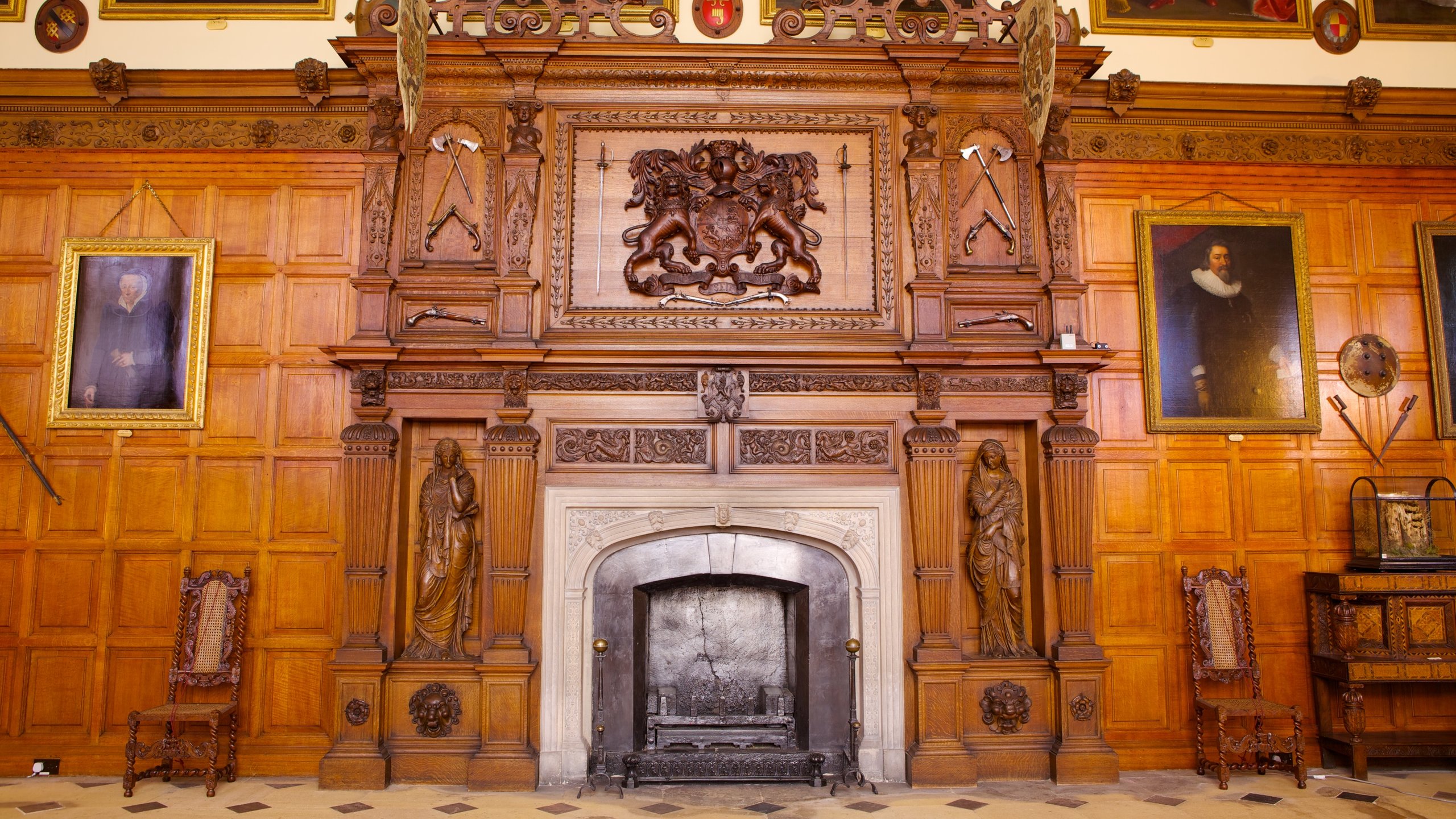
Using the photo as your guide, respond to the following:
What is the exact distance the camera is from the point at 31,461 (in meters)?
5.83

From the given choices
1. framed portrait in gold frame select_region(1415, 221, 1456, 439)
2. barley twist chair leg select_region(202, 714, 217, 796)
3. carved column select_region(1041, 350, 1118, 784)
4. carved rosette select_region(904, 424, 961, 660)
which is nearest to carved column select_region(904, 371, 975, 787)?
carved rosette select_region(904, 424, 961, 660)

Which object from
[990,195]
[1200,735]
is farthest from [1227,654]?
[990,195]

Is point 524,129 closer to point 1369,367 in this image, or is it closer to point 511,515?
point 511,515

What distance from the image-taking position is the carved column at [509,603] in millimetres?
5426

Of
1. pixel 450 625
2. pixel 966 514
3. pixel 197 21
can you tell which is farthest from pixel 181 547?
pixel 966 514

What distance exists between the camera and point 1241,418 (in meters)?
6.10

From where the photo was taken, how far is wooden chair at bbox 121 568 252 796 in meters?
5.32

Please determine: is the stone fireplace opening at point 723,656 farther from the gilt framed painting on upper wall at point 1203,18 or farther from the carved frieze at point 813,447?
the gilt framed painting on upper wall at point 1203,18

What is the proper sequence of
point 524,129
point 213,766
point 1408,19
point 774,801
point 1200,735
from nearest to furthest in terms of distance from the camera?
point 774,801
point 213,766
point 1200,735
point 524,129
point 1408,19

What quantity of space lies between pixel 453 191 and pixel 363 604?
9.21 ft

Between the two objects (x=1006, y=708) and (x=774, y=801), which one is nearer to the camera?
(x=774, y=801)

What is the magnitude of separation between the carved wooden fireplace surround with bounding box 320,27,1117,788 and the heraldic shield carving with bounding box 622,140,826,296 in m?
0.02

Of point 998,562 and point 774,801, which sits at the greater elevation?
point 998,562

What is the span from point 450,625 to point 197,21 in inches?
185
